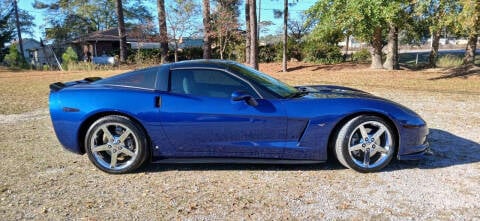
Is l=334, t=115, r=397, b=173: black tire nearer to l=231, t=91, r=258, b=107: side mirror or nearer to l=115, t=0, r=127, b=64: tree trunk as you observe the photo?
l=231, t=91, r=258, b=107: side mirror

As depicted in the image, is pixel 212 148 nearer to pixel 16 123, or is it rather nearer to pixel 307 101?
pixel 307 101

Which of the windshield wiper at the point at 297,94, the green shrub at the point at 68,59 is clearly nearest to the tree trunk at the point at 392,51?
the windshield wiper at the point at 297,94

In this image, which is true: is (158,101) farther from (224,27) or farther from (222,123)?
(224,27)

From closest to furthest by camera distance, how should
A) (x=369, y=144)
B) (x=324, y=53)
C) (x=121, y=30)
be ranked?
(x=369, y=144) → (x=324, y=53) → (x=121, y=30)

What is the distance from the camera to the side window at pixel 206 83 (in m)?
3.84

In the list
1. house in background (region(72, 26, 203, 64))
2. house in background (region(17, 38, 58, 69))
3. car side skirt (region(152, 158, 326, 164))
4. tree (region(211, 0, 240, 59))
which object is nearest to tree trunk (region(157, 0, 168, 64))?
tree (region(211, 0, 240, 59))

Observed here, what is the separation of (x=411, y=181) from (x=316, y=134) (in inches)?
41.4

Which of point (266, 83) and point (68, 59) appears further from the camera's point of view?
point (68, 59)

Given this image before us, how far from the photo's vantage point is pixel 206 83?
3908 millimetres

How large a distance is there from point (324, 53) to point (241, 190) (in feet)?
71.1

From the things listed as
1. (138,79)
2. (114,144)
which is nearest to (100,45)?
(138,79)

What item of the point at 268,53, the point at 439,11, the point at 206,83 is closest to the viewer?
the point at 206,83

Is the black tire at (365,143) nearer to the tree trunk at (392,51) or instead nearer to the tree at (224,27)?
the tree trunk at (392,51)

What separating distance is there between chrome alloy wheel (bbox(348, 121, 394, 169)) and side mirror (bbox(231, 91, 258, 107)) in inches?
42.5
